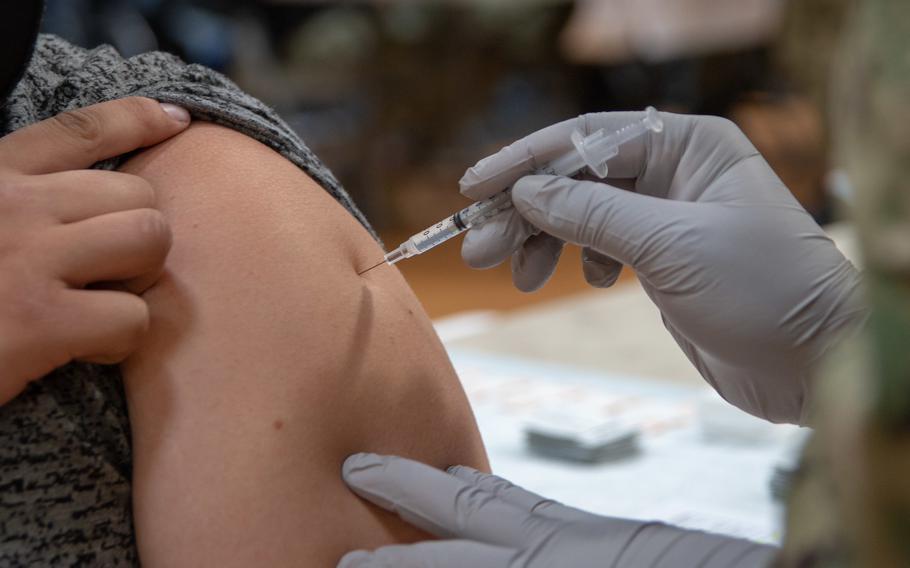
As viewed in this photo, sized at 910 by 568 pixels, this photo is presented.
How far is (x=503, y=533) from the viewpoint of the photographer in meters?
0.83

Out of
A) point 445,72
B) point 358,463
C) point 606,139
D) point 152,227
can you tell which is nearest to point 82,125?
point 152,227

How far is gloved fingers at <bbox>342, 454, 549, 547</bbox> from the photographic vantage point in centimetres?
82

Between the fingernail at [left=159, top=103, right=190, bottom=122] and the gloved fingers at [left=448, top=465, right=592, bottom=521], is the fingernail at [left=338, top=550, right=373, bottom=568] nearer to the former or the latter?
the gloved fingers at [left=448, top=465, right=592, bottom=521]

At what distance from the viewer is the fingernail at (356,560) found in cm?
79

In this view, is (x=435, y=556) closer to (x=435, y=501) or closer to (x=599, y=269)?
(x=435, y=501)

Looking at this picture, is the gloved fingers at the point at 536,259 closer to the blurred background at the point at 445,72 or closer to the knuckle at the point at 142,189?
the knuckle at the point at 142,189

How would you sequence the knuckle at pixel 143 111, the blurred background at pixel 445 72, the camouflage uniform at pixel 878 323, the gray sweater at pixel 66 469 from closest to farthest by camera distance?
1. the camouflage uniform at pixel 878 323
2. the gray sweater at pixel 66 469
3. the knuckle at pixel 143 111
4. the blurred background at pixel 445 72

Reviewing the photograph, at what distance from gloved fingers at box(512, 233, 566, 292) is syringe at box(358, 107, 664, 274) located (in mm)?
59

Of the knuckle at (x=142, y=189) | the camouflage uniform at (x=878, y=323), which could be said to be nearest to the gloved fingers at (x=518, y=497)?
the knuckle at (x=142, y=189)

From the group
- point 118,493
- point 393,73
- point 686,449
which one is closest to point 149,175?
point 118,493

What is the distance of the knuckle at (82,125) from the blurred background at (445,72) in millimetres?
3461

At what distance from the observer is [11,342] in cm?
74

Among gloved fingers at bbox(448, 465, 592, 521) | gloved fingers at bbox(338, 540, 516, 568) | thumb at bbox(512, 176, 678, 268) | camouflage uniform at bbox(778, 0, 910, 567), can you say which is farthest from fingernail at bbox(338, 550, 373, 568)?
camouflage uniform at bbox(778, 0, 910, 567)

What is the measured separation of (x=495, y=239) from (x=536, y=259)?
67 millimetres
